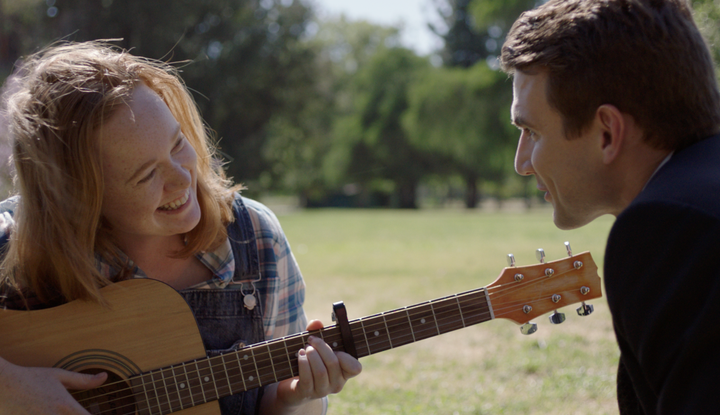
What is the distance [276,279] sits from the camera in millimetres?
2367

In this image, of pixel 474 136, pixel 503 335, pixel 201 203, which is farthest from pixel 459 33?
pixel 201 203

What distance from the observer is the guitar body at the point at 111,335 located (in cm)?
203

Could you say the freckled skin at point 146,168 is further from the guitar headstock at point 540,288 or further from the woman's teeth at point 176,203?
the guitar headstock at point 540,288

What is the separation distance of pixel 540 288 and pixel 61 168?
184 centimetres

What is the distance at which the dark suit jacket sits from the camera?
45.8 inches

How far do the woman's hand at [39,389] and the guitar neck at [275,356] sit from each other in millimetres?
193

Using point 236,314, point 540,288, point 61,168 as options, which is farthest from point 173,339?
point 540,288

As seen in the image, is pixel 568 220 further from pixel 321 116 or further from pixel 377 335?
pixel 321 116

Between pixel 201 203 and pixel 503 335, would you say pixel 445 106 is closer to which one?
pixel 503 335

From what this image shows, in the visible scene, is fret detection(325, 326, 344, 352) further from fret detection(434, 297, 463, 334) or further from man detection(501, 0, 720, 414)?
man detection(501, 0, 720, 414)

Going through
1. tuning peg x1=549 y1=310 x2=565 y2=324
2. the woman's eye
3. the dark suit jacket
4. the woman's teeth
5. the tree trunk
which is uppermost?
the woman's eye

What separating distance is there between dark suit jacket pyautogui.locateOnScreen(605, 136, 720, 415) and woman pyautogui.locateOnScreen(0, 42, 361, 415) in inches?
41.5

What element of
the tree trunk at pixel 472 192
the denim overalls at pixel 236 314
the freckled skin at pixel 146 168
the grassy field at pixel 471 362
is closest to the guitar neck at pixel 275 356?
the denim overalls at pixel 236 314

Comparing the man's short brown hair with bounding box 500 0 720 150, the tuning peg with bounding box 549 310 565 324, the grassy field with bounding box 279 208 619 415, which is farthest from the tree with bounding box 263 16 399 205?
the man's short brown hair with bounding box 500 0 720 150
